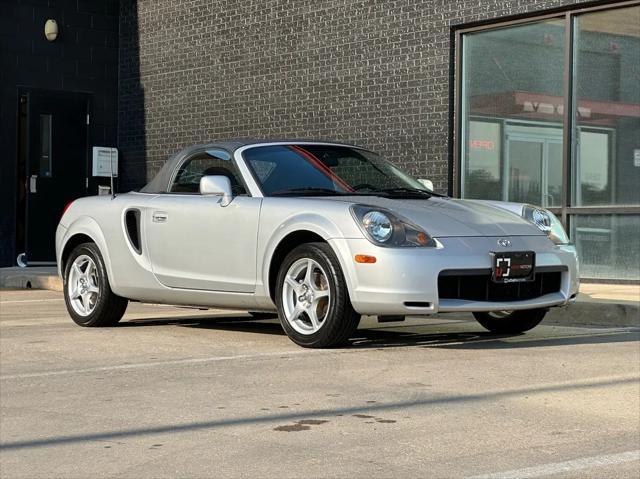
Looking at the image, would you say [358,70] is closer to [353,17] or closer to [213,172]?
[353,17]

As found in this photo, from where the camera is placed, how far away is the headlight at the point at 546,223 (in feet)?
27.6

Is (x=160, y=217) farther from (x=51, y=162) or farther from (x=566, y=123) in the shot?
(x=51, y=162)

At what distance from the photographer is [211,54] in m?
19.1

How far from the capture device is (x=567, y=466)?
450cm

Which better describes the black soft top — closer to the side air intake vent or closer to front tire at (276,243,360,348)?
the side air intake vent

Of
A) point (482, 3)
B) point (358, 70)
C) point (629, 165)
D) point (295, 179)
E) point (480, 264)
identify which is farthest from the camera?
point (358, 70)

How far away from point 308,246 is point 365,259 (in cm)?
49

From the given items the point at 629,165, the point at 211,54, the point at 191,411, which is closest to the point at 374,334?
the point at 191,411

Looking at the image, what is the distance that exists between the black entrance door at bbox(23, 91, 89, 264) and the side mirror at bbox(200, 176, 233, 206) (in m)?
11.6

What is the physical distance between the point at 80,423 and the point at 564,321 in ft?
20.3

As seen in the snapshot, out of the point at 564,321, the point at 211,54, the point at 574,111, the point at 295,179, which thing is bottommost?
the point at 564,321

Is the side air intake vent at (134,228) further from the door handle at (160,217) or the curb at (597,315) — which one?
the curb at (597,315)

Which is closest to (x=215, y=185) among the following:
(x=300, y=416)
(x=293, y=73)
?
(x=300, y=416)

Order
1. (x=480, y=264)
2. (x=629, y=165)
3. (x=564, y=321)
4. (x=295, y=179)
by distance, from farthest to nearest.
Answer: (x=629, y=165)
(x=564, y=321)
(x=295, y=179)
(x=480, y=264)
